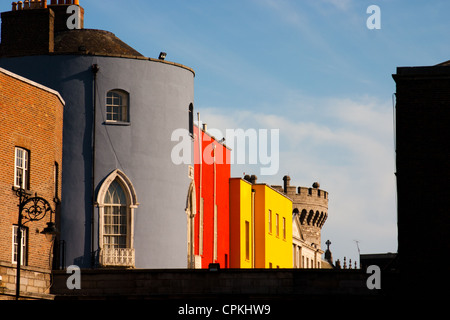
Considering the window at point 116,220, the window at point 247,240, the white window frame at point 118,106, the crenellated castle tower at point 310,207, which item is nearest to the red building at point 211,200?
the window at point 247,240

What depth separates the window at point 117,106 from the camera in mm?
45719

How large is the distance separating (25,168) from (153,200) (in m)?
9.38

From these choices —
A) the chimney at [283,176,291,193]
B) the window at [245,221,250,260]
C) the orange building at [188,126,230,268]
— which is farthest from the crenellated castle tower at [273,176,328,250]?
the orange building at [188,126,230,268]

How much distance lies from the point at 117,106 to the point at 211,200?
11618 millimetres

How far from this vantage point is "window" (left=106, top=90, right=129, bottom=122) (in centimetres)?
4572

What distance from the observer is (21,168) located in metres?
37.5

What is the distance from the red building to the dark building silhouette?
15.1 meters

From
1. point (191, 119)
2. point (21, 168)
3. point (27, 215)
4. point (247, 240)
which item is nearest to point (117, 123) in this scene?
point (191, 119)

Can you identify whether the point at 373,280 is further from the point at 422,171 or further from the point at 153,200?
the point at 153,200

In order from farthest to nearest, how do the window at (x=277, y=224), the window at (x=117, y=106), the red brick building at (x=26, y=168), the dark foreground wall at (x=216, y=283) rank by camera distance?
the window at (x=277, y=224)
the window at (x=117, y=106)
the dark foreground wall at (x=216, y=283)
the red brick building at (x=26, y=168)

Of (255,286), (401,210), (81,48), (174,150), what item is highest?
(81,48)

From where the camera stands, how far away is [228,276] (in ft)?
122

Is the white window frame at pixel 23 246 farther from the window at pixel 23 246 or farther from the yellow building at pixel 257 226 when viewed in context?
the yellow building at pixel 257 226

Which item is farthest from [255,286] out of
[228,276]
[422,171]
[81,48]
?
[81,48]
